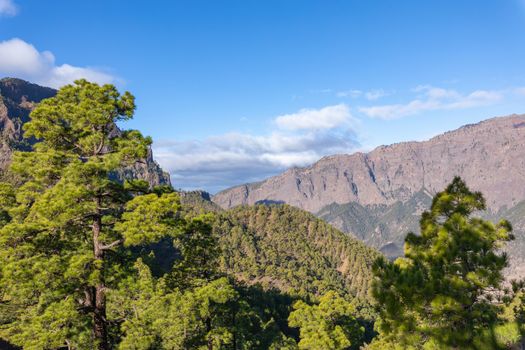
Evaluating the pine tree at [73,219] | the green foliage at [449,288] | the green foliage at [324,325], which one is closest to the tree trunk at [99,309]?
the pine tree at [73,219]

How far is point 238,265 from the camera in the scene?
196500 millimetres

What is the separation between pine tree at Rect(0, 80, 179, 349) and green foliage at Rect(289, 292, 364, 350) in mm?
42268

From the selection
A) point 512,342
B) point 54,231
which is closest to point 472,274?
point 512,342

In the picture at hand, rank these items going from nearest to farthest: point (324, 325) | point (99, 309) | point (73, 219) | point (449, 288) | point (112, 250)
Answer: point (449, 288), point (73, 219), point (99, 309), point (112, 250), point (324, 325)

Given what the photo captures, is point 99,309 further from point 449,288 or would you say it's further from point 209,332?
point 449,288

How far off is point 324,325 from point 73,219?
47.5 meters

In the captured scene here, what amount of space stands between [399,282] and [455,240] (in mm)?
2940

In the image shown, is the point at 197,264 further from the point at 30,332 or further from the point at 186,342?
the point at 30,332

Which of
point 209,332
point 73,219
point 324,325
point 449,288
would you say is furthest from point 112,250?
point 324,325

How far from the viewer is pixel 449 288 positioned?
15.0 m

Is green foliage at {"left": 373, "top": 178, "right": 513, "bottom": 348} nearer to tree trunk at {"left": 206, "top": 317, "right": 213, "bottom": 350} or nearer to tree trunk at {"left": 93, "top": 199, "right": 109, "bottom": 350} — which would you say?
tree trunk at {"left": 93, "top": 199, "right": 109, "bottom": 350}

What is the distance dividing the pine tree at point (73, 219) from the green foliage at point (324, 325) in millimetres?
42268

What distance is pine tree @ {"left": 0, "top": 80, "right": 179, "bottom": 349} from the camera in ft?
46.9

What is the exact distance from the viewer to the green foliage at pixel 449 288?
1469cm
